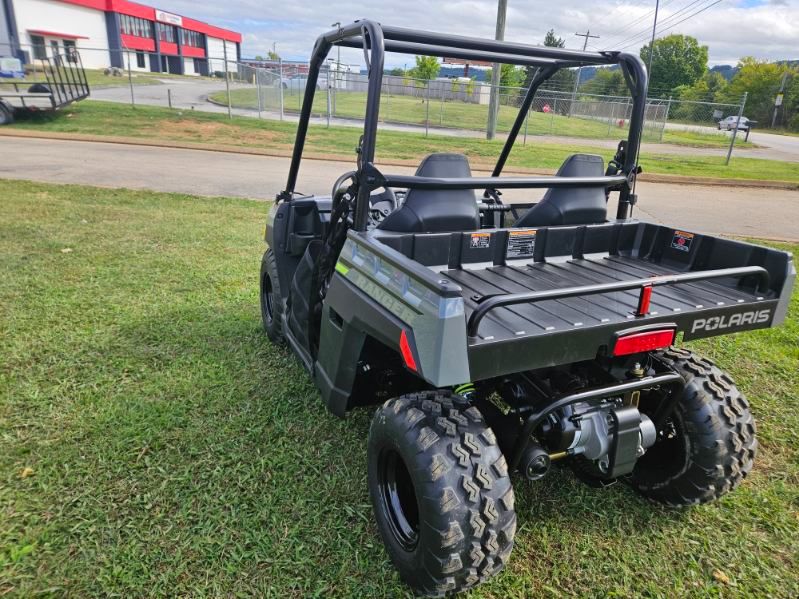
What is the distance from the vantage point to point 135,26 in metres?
61.3

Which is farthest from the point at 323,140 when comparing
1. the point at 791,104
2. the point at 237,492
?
the point at 791,104

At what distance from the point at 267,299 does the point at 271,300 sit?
0.12 metres

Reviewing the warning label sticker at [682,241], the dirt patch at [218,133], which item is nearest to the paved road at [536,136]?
the dirt patch at [218,133]

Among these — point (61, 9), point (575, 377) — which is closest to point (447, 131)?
point (575, 377)

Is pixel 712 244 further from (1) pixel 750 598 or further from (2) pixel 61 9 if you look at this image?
(2) pixel 61 9

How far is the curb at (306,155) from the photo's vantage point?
14820mm

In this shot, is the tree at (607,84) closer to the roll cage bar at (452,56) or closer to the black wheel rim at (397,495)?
the roll cage bar at (452,56)

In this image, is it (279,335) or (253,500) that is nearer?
(253,500)

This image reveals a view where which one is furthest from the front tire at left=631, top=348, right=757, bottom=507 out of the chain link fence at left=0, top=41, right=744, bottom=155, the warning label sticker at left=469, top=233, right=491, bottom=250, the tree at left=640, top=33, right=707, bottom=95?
the tree at left=640, top=33, right=707, bottom=95

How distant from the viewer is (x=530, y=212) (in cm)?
336

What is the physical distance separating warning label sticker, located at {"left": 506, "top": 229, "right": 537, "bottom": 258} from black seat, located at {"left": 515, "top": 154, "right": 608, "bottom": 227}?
209 millimetres

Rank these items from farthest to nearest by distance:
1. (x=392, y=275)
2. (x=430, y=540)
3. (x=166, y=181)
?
(x=166, y=181) < (x=392, y=275) < (x=430, y=540)

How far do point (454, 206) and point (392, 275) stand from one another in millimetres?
815

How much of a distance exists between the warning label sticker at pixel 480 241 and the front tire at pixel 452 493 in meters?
0.97
